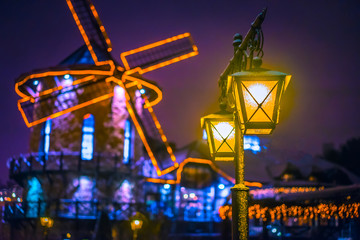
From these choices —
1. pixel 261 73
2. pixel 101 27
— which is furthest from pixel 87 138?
pixel 261 73

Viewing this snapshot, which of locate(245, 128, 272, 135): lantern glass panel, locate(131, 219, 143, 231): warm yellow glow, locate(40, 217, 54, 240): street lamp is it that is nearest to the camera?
A: locate(245, 128, 272, 135): lantern glass panel

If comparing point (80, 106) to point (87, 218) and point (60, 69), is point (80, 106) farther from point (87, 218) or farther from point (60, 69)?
point (87, 218)

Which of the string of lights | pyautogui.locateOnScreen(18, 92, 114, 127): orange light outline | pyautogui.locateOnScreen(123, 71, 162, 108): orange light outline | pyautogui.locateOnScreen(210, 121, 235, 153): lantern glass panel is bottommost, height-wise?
the string of lights

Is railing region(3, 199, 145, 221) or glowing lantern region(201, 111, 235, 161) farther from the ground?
glowing lantern region(201, 111, 235, 161)

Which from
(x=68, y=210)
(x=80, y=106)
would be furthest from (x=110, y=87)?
(x=68, y=210)

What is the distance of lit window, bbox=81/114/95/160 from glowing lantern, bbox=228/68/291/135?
22489 millimetres

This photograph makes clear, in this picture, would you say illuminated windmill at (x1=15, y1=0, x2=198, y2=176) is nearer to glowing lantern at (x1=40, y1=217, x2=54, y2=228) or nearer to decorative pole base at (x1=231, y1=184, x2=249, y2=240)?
glowing lantern at (x1=40, y1=217, x2=54, y2=228)

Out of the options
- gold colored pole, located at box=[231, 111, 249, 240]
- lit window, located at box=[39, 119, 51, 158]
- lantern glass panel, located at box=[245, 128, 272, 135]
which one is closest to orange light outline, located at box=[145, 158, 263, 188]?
lit window, located at box=[39, 119, 51, 158]

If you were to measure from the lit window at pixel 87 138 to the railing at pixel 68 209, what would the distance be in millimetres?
2567

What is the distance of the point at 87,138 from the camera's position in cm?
2617

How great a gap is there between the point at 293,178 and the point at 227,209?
25.6 metres

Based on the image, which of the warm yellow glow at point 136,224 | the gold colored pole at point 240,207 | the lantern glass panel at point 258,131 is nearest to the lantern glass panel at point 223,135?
the gold colored pole at point 240,207

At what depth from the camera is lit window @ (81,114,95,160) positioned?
84.9ft

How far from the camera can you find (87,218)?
81.4 ft
